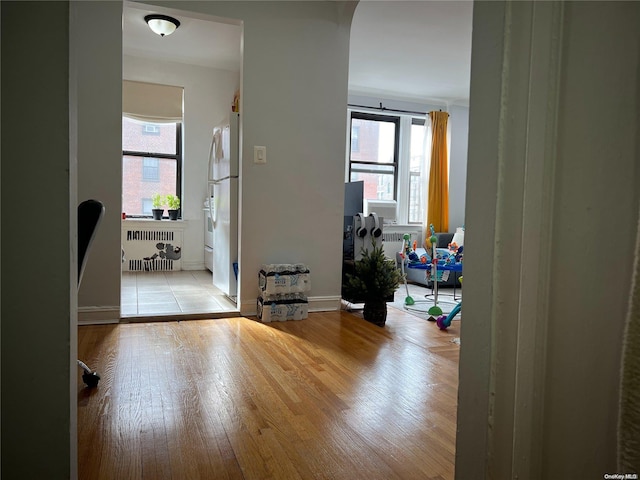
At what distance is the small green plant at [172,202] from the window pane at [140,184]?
0.25m

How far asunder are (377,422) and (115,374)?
1.19 metres

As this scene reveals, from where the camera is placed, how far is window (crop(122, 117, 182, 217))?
5.59m

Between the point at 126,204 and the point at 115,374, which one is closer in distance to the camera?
the point at 115,374

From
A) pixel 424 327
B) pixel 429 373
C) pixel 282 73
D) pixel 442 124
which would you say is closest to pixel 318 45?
pixel 282 73

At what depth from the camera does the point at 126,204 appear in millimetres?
5641

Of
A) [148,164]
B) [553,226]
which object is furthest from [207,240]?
[553,226]

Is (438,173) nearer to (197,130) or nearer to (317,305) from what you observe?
(197,130)

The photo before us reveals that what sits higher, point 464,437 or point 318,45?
point 318,45

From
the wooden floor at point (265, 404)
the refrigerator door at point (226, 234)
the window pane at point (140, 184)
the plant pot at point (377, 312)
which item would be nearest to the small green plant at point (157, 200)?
the window pane at point (140, 184)

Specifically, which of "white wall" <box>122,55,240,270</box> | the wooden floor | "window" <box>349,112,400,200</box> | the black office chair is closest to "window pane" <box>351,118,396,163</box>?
"window" <box>349,112,400,200</box>

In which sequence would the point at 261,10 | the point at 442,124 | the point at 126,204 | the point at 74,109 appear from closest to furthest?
the point at 74,109 → the point at 261,10 → the point at 126,204 → the point at 442,124

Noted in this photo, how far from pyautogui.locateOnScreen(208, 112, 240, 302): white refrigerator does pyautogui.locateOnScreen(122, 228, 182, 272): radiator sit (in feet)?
5.13

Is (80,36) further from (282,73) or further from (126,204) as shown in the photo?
(126,204)

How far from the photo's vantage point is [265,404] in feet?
5.70
